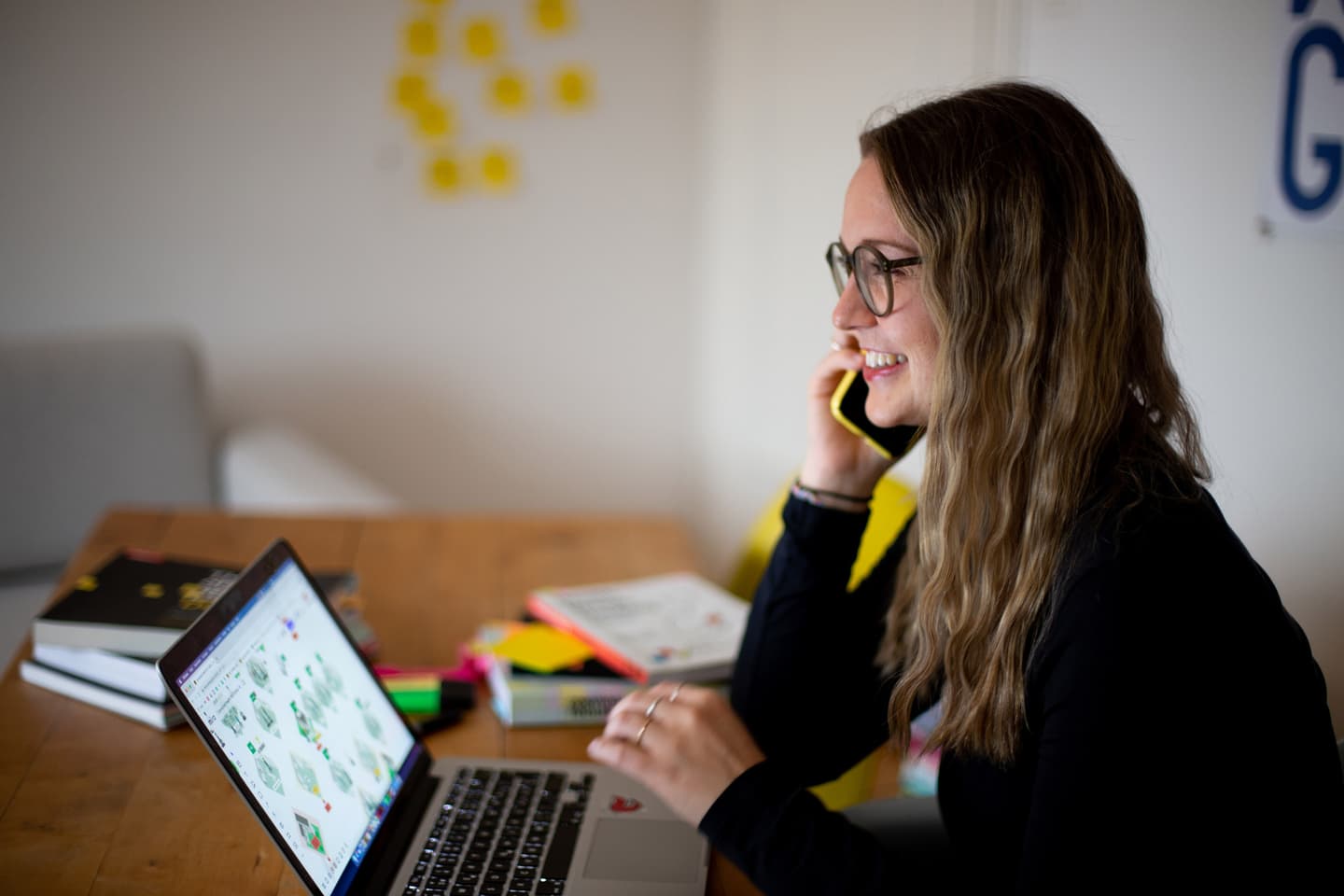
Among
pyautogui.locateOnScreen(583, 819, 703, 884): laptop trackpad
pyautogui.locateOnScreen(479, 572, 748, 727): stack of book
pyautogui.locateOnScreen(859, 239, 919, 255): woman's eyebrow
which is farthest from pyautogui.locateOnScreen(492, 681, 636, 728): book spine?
pyautogui.locateOnScreen(859, 239, 919, 255): woman's eyebrow

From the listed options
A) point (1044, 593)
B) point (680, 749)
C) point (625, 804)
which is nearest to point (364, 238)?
point (625, 804)

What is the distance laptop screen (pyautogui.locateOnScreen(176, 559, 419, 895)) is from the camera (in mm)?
912

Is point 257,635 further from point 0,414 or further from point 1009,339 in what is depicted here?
point 0,414

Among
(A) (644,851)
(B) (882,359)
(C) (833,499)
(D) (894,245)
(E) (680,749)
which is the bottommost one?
(A) (644,851)

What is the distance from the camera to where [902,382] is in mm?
1153

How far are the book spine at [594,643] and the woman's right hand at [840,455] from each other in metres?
0.29

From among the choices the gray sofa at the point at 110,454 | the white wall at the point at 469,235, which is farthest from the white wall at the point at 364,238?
the gray sofa at the point at 110,454

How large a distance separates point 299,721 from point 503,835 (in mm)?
213

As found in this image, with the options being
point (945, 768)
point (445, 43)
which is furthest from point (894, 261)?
point (445, 43)

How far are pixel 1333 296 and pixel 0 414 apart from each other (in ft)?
8.16

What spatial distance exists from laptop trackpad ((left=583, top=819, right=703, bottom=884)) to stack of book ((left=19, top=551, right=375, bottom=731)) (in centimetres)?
51

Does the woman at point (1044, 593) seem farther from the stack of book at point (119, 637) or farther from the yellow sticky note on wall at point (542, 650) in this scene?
the stack of book at point (119, 637)

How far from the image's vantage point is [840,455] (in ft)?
4.47

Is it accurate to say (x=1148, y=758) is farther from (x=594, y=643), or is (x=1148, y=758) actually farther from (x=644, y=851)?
(x=594, y=643)
